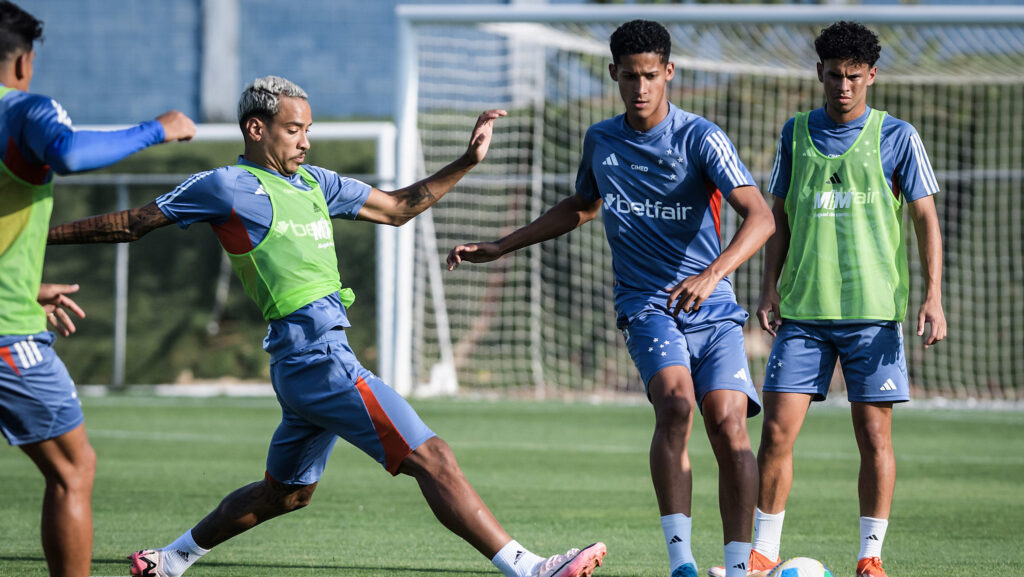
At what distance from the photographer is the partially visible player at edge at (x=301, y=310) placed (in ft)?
15.3

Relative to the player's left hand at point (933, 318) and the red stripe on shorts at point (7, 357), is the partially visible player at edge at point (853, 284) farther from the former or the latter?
the red stripe on shorts at point (7, 357)

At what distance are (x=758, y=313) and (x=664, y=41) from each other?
1.32 metres

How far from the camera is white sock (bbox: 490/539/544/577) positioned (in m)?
4.58

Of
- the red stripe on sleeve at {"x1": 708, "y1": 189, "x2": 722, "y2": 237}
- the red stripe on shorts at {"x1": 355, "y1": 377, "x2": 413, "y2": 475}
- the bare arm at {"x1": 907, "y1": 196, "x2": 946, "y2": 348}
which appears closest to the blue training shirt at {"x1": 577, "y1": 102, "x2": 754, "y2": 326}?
the red stripe on sleeve at {"x1": 708, "y1": 189, "x2": 722, "y2": 237}

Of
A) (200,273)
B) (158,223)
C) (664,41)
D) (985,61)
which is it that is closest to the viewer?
(158,223)

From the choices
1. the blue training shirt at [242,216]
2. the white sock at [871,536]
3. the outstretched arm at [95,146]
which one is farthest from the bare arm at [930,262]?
the outstretched arm at [95,146]

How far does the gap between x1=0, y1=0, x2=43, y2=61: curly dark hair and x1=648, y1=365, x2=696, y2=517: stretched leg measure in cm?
270

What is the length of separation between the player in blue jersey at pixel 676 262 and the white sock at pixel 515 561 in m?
0.61

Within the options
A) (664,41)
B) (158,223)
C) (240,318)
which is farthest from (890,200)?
(240,318)

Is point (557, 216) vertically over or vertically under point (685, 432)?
over

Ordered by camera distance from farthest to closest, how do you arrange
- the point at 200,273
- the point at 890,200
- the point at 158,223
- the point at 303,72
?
the point at 303,72 < the point at 200,273 < the point at 890,200 < the point at 158,223

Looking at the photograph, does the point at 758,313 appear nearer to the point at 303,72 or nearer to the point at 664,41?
the point at 664,41

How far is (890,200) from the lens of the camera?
553cm

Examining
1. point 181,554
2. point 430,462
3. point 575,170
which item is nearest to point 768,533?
point 430,462
